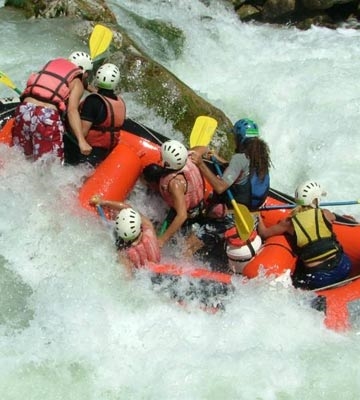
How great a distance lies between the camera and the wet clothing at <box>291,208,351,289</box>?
446 cm

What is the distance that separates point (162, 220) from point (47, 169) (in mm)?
989

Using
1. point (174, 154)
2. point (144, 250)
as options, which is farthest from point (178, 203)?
point (144, 250)

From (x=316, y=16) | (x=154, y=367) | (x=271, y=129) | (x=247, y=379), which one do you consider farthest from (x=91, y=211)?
(x=316, y=16)

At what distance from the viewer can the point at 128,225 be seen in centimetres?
438

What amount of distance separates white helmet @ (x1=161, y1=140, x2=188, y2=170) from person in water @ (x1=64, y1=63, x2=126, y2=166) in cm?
58

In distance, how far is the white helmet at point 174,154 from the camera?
182 inches

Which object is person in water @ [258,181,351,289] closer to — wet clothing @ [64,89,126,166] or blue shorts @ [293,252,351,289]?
blue shorts @ [293,252,351,289]

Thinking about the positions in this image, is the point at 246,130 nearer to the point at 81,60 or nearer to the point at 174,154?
the point at 174,154

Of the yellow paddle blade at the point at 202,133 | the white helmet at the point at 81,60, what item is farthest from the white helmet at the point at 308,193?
the white helmet at the point at 81,60

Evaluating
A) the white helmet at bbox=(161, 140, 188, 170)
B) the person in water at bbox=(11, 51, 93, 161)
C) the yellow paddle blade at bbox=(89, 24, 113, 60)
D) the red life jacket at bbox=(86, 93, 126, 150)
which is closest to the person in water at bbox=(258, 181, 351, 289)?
the white helmet at bbox=(161, 140, 188, 170)

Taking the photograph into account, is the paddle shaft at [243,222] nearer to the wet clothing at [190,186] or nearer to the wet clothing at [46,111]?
the wet clothing at [190,186]

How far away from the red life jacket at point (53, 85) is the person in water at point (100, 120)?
178 mm

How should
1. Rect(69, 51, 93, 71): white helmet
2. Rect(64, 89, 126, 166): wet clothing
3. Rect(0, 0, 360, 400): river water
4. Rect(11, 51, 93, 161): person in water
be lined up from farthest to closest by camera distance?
Rect(69, 51, 93, 71): white helmet
Rect(64, 89, 126, 166): wet clothing
Rect(11, 51, 93, 161): person in water
Rect(0, 0, 360, 400): river water

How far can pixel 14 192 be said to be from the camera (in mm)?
4902
